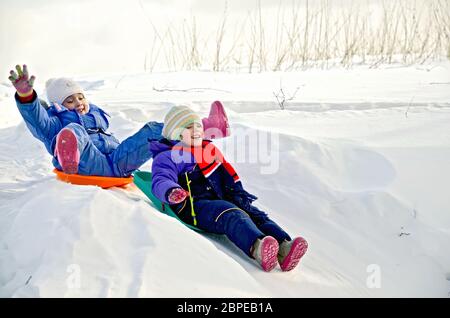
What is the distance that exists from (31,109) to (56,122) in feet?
0.76

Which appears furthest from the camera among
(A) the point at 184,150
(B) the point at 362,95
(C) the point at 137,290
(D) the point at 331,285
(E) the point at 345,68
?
(E) the point at 345,68

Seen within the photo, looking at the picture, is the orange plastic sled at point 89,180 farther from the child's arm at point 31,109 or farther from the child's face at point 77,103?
the child's face at point 77,103

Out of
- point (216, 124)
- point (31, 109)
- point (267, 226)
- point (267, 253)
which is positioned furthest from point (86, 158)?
point (267, 253)

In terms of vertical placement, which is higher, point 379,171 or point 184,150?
point 184,150

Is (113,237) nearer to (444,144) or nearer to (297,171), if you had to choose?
(297,171)

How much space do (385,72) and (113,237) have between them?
564 centimetres

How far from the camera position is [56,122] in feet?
11.3

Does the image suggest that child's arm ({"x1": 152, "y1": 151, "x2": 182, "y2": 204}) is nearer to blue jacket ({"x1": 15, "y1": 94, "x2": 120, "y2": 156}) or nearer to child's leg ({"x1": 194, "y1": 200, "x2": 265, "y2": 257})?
child's leg ({"x1": 194, "y1": 200, "x2": 265, "y2": 257})

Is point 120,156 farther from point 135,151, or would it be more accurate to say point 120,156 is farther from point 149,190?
point 149,190

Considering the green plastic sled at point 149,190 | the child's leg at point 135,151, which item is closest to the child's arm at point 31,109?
the child's leg at point 135,151

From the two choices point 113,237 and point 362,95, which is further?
point 362,95

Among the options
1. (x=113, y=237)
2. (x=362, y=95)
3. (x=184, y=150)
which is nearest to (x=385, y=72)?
(x=362, y=95)

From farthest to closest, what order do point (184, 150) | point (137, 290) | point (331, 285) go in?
point (184, 150), point (331, 285), point (137, 290)

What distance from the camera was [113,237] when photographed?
2277mm
